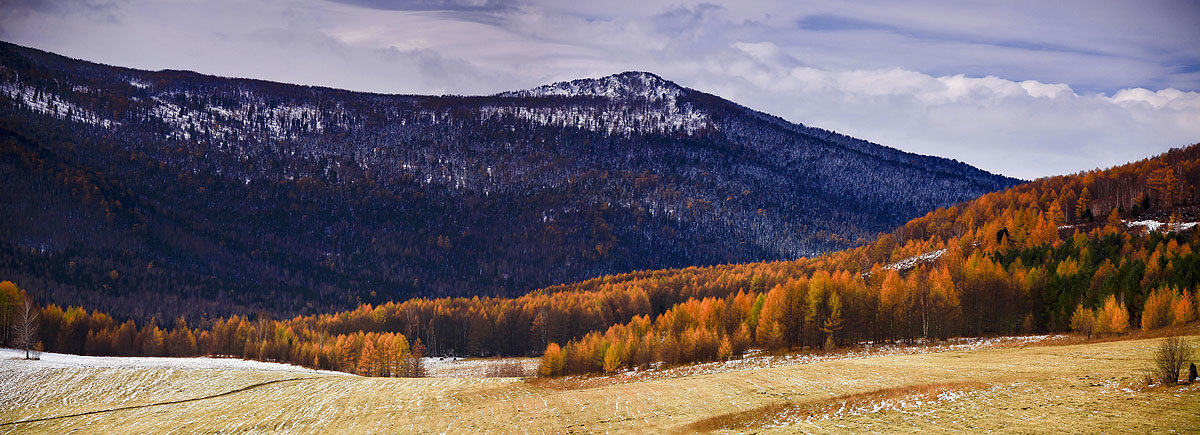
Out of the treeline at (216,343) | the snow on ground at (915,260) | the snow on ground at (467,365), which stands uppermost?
the snow on ground at (915,260)

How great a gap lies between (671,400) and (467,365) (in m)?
105

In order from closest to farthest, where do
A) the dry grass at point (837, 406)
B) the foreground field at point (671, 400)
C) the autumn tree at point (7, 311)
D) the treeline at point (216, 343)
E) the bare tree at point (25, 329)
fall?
the foreground field at point (671, 400), the dry grass at point (837, 406), the bare tree at point (25, 329), the autumn tree at point (7, 311), the treeline at point (216, 343)

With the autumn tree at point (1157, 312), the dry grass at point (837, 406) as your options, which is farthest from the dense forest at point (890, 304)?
the dry grass at point (837, 406)

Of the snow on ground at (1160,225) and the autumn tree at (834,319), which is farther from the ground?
the snow on ground at (1160,225)

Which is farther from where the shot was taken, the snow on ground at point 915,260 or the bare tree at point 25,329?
the snow on ground at point 915,260

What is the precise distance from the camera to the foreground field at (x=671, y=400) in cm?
4156

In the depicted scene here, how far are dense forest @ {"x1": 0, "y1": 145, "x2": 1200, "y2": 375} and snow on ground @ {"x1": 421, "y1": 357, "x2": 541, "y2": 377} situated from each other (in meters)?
7.45

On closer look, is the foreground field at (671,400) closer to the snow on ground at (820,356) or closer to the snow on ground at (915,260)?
the snow on ground at (820,356)

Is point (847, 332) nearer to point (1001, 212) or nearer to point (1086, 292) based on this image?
point (1086, 292)

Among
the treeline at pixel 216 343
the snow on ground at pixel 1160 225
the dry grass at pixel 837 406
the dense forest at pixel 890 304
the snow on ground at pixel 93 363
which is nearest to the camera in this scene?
the dry grass at pixel 837 406

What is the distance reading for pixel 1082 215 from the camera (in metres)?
152

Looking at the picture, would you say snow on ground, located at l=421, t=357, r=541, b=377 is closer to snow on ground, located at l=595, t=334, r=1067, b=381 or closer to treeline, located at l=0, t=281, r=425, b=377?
treeline, located at l=0, t=281, r=425, b=377

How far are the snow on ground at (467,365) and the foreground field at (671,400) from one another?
166 ft

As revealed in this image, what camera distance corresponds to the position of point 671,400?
191 feet
